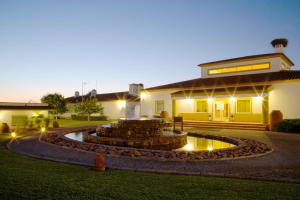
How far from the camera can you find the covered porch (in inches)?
799

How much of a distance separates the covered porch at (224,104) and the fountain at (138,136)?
32.8 ft

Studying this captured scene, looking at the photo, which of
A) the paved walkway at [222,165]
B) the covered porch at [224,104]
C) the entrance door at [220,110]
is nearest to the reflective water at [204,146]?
the paved walkway at [222,165]

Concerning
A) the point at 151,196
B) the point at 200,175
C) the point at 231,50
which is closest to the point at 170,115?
the point at 231,50

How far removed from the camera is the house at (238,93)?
775 inches

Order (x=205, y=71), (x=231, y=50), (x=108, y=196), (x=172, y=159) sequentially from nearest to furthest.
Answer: (x=108, y=196) < (x=172, y=159) < (x=205, y=71) < (x=231, y=50)

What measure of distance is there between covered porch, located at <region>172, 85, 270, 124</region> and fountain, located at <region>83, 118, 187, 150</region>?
9.99 m

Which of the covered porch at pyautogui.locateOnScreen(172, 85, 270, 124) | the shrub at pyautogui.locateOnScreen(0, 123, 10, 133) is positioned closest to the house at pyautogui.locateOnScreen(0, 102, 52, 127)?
the shrub at pyautogui.locateOnScreen(0, 123, 10, 133)

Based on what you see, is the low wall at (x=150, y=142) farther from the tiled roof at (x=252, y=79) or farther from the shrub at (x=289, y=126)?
the tiled roof at (x=252, y=79)

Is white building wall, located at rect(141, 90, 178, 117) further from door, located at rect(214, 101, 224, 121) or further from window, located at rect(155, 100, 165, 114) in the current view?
door, located at rect(214, 101, 224, 121)

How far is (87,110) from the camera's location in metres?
35.9

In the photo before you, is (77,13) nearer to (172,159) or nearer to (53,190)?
(172,159)

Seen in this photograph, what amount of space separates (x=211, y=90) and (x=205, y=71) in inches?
226

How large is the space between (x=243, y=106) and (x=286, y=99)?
3662mm

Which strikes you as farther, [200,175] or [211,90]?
[211,90]
